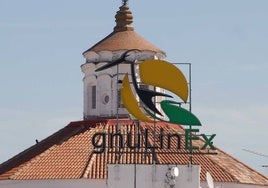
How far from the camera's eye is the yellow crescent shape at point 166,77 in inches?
4289

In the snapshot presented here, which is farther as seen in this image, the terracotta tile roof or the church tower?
the church tower

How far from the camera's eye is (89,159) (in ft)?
389

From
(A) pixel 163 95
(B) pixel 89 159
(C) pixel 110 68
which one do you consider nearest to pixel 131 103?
(A) pixel 163 95

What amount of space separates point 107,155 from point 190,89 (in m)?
11.5

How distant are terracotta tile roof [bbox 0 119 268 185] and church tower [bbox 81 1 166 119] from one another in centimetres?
140

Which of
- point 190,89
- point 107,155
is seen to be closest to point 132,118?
point 107,155

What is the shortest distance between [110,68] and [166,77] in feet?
48.3

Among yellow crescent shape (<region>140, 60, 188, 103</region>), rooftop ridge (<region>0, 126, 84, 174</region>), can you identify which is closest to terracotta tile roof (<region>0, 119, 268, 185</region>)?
rooftop ridge (<region>0, 126, 84, 174</region>)

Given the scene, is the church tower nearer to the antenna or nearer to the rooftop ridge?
the rooftop ridge

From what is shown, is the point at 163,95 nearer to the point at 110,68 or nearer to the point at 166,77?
the point at 166,77

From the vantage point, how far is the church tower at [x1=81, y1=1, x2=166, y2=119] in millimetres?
122562

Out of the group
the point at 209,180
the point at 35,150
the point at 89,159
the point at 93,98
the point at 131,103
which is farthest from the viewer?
the point at 93,98

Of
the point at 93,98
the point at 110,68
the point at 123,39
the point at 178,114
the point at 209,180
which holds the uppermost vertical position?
the point at 123,39

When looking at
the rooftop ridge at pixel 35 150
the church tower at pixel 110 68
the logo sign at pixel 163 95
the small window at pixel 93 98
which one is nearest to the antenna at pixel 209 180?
the logo sign at pixel 163 95
